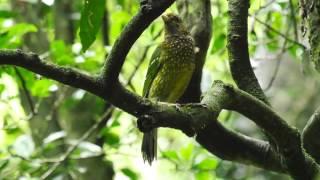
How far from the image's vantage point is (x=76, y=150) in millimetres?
3373

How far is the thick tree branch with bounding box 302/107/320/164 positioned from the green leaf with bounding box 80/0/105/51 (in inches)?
25.4

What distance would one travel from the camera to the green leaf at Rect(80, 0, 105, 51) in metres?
1.55

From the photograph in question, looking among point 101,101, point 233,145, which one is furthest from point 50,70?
point 101,101

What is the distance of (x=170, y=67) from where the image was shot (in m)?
3.15

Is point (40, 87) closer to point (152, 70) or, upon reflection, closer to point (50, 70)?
point (152, 70)

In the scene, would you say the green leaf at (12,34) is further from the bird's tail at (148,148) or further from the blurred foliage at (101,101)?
the bird's tail at (148,148)

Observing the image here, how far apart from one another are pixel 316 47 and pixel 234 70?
47 cm

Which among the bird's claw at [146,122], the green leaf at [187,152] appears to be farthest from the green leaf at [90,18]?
the green leaf at [187,152]

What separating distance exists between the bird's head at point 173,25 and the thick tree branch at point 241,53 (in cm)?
115

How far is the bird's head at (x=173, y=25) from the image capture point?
3088mm

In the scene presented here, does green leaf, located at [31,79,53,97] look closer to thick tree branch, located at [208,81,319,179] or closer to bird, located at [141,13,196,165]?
bird, located at [141,13,196,165]

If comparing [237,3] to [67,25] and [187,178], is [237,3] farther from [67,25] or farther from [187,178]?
[187,178]

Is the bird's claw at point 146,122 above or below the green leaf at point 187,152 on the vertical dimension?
above

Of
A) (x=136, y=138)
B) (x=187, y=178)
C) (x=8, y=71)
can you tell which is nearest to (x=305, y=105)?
(x=187, y=178)
